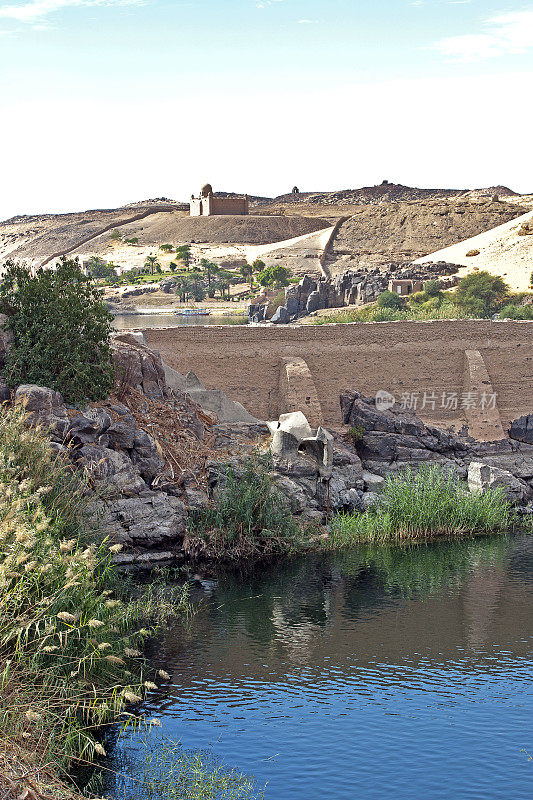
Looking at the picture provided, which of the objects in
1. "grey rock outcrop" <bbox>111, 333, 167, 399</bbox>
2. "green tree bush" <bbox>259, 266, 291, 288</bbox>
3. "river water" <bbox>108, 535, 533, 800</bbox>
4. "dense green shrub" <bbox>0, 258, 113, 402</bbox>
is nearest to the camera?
"river water" <bbox>108, 535, 533, 800</bbox>

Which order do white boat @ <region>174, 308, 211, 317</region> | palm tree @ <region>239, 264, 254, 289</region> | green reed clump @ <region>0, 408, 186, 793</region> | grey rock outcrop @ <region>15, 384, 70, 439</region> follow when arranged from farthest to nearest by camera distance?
1. palm tree @ <region>239, 264, 254, 289</region>
2. white boat @ <region>174, 308, 211, 317</region>
3. grey rock outcrop @ <region>15, 384, 70, 439</region>
4. green reed clump @ <region>0, 408, 186, 793</region>

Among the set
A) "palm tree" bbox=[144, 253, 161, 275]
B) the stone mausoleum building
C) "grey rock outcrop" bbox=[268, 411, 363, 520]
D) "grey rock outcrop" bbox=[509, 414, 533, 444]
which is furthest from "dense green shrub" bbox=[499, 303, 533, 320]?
the stone mausoleum building

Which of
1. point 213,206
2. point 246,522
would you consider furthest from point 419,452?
point 213,206

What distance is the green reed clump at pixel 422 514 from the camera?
63.8 feet

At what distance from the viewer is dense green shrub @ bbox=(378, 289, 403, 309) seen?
50.9m

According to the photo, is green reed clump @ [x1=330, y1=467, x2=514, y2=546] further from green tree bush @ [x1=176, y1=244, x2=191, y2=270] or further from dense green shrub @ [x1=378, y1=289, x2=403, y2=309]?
green tree bush @ [x1=176, y1=244, x2=191, y2=270]

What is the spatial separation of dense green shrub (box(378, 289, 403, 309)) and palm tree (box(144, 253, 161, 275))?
3785 centimetres

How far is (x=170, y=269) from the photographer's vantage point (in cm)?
8731

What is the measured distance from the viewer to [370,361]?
1004 inches

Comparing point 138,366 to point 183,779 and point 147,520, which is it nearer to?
point 147,520

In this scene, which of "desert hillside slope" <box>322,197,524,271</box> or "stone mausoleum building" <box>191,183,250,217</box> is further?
"stone mausoleum building" <box>191,183,250,217</box>

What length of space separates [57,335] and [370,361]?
9525mm

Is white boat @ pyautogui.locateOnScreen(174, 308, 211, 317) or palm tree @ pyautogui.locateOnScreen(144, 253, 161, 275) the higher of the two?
palm tree @ pyautogui.locateOnScreen(144, 253, 161, 275)

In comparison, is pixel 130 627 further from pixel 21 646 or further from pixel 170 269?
pixel 170 269
